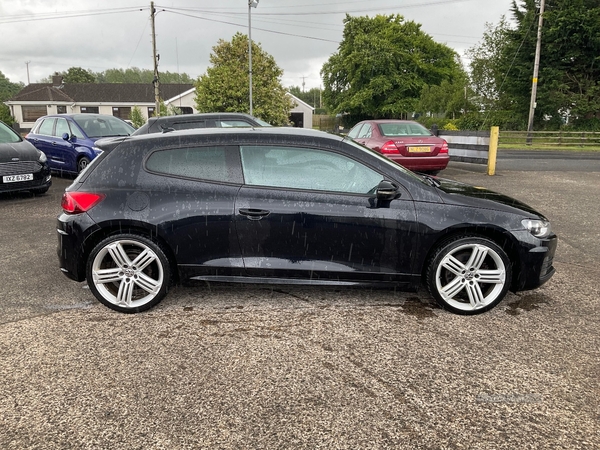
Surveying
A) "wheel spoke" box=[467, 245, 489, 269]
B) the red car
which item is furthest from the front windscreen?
"wheel spoke" box=[467, 245, 489, 269]

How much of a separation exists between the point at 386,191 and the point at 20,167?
7.92 m

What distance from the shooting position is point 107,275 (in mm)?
4012

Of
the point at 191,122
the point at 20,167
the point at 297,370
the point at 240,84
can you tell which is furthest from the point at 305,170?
the point at 240,84

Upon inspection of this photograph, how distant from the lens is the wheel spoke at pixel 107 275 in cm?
400

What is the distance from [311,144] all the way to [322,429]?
7.61ft

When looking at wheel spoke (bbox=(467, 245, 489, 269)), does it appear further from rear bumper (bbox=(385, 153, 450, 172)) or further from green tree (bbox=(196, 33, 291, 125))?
green tree (bbox=(196, 33, 291, 125))

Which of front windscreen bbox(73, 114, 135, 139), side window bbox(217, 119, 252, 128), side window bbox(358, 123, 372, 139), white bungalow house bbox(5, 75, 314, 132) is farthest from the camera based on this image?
white bungalow house bbox(5, 75, 314, 132)

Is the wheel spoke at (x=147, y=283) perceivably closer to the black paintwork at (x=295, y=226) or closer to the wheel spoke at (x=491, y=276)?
the black paintwork at (x=295, y=226)

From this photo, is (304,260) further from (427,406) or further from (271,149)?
(427,406)

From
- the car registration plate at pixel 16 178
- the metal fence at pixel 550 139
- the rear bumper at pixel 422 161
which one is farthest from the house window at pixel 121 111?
the rear bumper at pixel 422 161

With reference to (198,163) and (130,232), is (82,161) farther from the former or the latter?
(198,163)

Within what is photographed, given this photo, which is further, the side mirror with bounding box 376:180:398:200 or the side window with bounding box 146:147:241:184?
the side window with bounding box 146:147:241:184

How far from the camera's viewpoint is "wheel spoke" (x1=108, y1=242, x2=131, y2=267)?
3949mm

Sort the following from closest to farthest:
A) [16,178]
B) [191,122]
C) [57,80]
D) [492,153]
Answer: [16,178], [191,122], [492,153], [57,80]
